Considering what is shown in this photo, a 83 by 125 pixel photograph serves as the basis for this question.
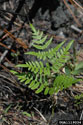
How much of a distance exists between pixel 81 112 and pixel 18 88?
91cm

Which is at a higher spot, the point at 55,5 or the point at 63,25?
the point at 55,5

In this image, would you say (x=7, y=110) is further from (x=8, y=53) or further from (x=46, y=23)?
(x=46, y=23)

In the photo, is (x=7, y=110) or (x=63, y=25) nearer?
(x=7, y=110)

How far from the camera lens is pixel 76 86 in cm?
239

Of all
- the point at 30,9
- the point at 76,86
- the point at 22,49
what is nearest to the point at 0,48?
the point at 22,49

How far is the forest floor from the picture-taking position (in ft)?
7.00

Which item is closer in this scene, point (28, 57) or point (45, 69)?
point (45, 69)

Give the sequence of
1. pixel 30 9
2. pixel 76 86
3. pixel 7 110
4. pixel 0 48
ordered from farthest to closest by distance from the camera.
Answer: pixel 30 9 < pixel 0 48 < pixel 76 86 < pixel 7 110

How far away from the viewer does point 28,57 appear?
8.44 ft

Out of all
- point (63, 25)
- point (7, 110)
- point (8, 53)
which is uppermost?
point (63, 25)

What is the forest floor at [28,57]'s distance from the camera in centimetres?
213

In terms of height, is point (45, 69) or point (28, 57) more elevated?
point (28, 57)

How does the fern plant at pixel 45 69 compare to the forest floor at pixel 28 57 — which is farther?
the forest floor at pixel 28 57

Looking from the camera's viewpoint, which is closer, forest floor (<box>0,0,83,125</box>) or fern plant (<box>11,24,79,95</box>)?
fern plant (<box>11,24,79,95</box>)
